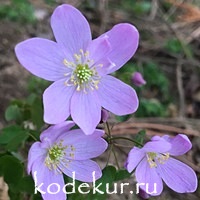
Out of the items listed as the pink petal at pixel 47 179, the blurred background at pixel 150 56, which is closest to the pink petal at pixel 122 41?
the pink petal at pixel 47 179

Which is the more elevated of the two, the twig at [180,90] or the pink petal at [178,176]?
the pink petal at [178,176]

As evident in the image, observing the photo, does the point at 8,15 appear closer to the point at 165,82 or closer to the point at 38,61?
the point at 165,82

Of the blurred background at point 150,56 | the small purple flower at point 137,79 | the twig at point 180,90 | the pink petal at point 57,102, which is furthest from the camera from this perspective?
the twig at point 180,90

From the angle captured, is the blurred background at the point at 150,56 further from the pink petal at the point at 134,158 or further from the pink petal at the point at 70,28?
the pink petal at the point at 70,28

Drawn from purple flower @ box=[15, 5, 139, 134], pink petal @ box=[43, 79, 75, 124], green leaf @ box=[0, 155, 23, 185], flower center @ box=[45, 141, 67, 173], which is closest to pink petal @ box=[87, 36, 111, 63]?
purple flower @ box=[15, 5, 139, 134]

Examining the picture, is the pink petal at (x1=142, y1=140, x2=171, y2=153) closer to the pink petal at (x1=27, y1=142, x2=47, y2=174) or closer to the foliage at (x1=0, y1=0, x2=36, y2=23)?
the pink petal at (x1=27, y1=142, x2=47, y2=174)

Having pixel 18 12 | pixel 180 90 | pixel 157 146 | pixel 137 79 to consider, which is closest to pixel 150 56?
pixel 180 90
